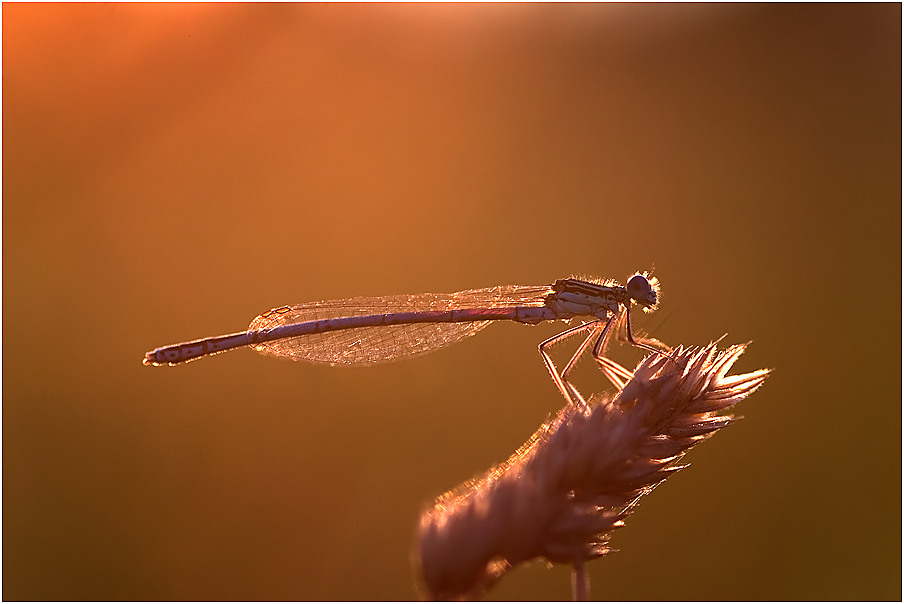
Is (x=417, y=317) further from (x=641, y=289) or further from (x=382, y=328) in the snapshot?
(x=641, y=289)

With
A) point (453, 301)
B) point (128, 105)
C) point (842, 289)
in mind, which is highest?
point (128, 105)

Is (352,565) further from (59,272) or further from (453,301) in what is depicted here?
(59,272)

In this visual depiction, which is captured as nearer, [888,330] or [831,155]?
[888,330]

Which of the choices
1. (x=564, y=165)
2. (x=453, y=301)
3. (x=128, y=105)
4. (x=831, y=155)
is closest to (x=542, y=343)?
(x=453, y=301)

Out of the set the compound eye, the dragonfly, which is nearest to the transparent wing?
the dragonfly

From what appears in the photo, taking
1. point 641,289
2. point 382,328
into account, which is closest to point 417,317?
point 382,328

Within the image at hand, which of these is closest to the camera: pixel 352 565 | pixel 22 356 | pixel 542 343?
pixel 542 343

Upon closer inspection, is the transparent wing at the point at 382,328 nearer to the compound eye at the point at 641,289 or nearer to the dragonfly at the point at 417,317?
the dragonfly at the point at 417,317

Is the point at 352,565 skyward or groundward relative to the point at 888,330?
groundward

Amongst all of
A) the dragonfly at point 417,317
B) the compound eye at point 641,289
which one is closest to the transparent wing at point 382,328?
the dragonfly at point 417,317

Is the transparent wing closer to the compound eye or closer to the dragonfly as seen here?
the dragonfly
